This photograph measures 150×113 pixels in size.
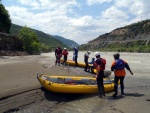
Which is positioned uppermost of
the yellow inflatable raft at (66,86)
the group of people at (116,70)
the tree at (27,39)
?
the tree at (27,39)

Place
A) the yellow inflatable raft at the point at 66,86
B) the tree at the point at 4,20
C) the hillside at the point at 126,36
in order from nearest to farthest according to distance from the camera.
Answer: the yellow inflatable raft at the point at 66,86 < the tree at the point at 4,20 < the hillside at the point at 126,36

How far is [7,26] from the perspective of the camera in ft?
191

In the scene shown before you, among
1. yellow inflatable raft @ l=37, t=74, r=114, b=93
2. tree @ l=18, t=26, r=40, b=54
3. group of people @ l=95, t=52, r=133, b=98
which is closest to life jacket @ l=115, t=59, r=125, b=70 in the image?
group of people @ l=95, t=52, r=133, b=98

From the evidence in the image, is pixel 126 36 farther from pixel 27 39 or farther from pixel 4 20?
pixel 4 20

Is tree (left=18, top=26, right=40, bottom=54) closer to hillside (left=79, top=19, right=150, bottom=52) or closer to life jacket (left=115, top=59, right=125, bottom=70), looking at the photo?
hillside (left=79, top=19, right=150, bottom=52)

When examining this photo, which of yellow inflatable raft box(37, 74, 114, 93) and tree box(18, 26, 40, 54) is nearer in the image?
yellow inflatable raft box(37, 74, 114, 93)

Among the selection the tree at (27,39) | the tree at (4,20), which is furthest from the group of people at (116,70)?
the tree at (4,20)

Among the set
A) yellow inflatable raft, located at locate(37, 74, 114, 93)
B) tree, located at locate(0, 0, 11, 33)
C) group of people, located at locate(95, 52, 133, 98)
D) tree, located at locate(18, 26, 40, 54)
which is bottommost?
yellow inflatable raft, located at locate(37, 74, 114, 93)

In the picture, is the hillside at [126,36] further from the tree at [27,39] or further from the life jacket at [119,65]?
the life jacket at [119,65]

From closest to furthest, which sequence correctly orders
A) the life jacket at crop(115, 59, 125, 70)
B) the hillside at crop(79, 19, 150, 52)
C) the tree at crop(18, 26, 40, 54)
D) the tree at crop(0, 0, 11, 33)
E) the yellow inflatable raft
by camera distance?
1. the life jacket at crop(115, 59, 125, 70)
2. the yellow inflatable raft
3. the tree at crop(0, 0, 11, 33)
4. the tree at crop(18, 26, 40, 54)
5. the hillside at crop(79, 19, 150, 52)

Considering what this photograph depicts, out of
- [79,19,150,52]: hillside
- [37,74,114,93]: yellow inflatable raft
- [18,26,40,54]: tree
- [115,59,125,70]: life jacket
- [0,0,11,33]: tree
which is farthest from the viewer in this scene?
[79,19,150,52]: hillside

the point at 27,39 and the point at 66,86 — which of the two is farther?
the point at 27,39

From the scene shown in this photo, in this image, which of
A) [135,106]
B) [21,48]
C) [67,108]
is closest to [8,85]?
[67,108]

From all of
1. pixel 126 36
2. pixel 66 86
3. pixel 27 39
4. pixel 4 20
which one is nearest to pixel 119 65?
pixel 66 86
